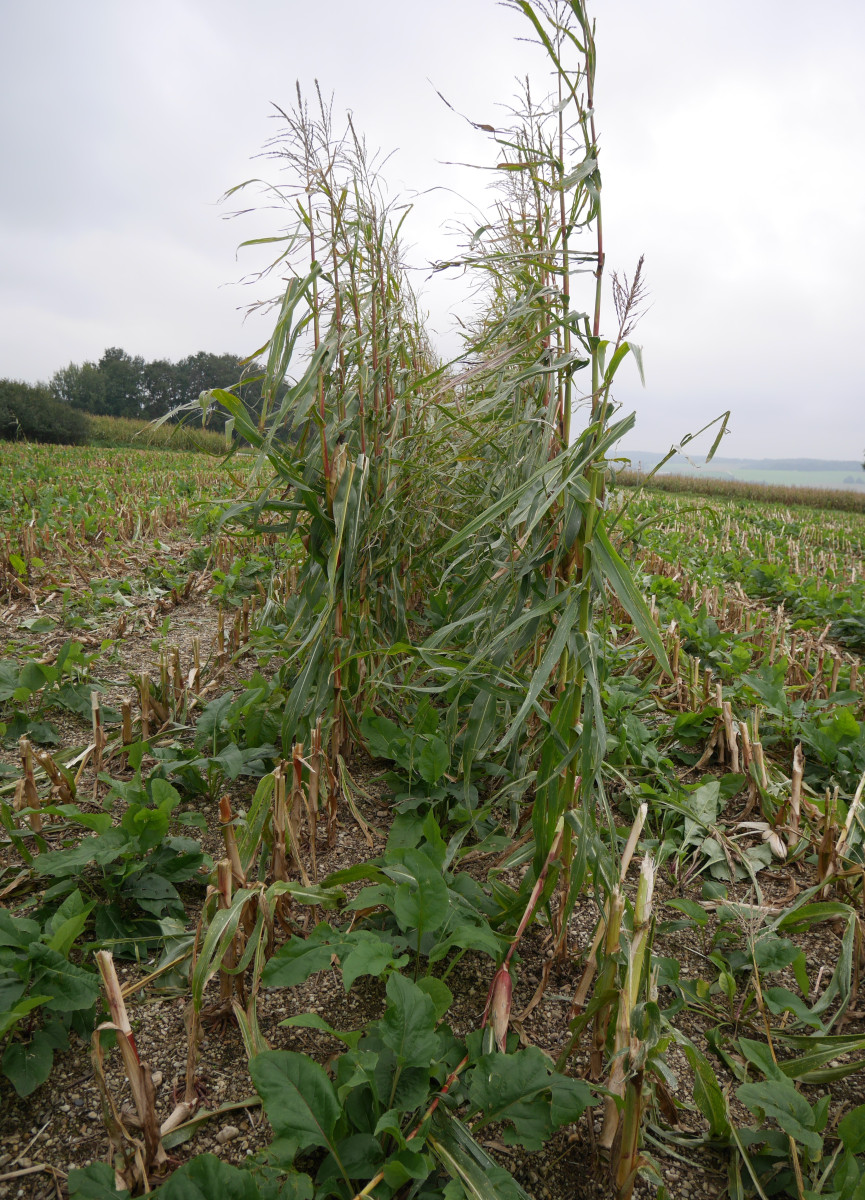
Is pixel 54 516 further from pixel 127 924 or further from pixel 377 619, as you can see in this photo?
pixel 127 924

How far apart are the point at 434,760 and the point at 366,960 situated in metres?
0.74

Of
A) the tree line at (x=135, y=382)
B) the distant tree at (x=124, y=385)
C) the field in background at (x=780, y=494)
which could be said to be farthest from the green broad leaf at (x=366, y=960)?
the distant tree at (x=124, y=385)

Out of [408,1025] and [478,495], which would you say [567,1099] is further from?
[478,495]

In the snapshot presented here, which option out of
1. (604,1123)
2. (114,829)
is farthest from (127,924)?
(604,1123)

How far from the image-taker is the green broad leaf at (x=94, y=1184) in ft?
3.14

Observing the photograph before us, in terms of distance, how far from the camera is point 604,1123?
1.10 meters

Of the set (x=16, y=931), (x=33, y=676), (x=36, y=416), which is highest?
(x=36, y=416)

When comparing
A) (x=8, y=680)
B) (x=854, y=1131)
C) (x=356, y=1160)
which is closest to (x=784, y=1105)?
(x=854, y=1131)

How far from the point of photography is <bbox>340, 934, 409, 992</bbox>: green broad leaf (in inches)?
42.1

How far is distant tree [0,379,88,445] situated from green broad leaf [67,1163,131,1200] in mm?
27169

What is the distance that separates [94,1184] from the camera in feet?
3.17

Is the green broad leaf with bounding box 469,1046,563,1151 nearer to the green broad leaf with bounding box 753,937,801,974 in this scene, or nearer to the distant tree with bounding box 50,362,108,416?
the green broad leaf with bounding box 753,937,801,974

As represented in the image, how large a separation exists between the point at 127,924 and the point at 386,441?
5.37ft

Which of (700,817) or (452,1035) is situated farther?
(700,817)
